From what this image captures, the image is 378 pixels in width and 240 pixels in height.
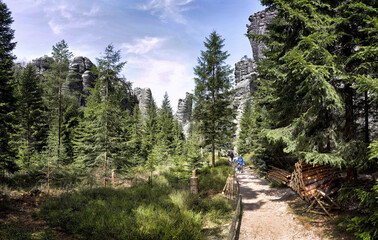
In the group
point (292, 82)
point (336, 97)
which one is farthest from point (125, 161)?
point (336, 97)

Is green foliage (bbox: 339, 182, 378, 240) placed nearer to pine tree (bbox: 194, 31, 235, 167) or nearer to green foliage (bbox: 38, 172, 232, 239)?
green foliage (bbox: 38, 172, 232, 239)

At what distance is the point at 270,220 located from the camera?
7.81m

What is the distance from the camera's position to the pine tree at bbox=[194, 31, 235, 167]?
17.9 meters

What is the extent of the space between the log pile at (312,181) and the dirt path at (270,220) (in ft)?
4.06

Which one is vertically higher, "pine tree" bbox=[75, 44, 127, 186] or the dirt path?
"pine tree" bbox=[75, 44, 127, 186]

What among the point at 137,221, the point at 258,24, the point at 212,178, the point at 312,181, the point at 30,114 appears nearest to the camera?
the point at 137,221

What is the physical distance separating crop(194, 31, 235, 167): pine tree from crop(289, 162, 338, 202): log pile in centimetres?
918

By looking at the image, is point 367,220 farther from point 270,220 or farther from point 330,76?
point 330,76

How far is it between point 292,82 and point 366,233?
6.75 metres

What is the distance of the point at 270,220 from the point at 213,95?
501 inches

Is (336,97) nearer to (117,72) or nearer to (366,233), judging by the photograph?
(366,233)

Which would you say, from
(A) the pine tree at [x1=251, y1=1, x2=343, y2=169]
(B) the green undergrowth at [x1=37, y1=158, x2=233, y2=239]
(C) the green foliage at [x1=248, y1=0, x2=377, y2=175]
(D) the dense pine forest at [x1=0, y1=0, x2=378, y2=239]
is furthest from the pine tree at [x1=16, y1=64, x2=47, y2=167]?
(C) the green foliage at [x1=248, y1=0, x2=377, y2=175]

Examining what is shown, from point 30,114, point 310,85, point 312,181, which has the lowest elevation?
point 312,181

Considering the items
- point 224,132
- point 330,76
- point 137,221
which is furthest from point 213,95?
point 137,221
